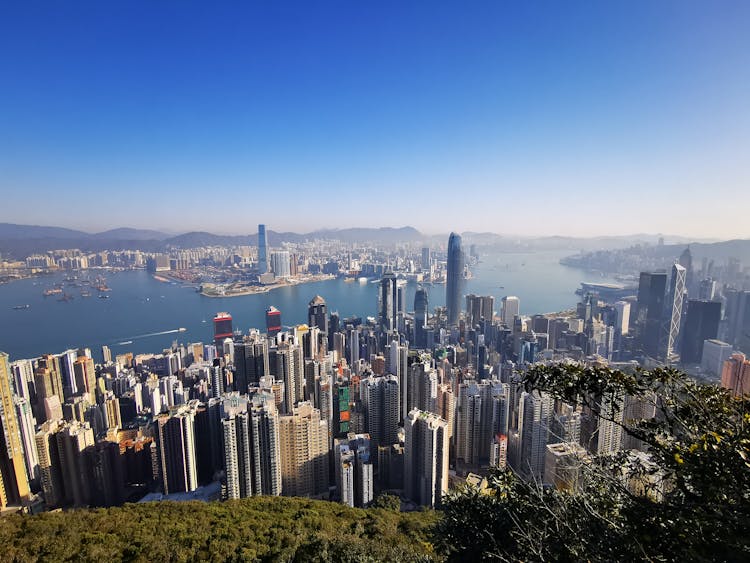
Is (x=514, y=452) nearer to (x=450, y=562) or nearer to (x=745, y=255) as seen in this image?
(x=450, y=562)

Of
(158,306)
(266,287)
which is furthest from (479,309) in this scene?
(158,306)

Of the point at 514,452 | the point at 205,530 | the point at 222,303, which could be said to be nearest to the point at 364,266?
the point at 222,303

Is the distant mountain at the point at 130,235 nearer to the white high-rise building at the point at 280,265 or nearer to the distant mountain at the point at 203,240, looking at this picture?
the distant mountain at the point at 203,240

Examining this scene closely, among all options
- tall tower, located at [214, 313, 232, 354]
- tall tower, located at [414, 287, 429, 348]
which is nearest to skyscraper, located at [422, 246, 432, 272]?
tall tower, located at [414, 287, 429, 348]

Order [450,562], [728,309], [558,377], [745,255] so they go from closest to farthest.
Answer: [558,377] < [450,562] < [728,309] < [745,255]

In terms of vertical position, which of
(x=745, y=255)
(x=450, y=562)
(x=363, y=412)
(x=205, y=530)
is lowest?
(x=363, y=412)

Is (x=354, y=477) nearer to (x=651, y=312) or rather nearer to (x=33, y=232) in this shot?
(x=651, y=312)
